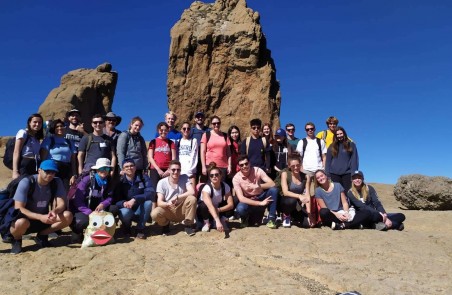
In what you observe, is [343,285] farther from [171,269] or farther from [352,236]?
[352,236]

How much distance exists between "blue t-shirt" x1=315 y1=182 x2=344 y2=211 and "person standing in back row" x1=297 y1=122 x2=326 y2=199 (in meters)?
0.87

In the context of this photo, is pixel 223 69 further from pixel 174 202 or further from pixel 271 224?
pixel 174 202

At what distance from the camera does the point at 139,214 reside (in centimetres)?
667

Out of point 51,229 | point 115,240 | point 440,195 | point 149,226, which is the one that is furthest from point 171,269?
point 440,195

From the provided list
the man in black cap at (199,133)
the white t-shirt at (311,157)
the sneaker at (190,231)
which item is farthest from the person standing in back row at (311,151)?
the sneaker at (190,231)

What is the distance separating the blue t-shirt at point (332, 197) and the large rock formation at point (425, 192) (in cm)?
788

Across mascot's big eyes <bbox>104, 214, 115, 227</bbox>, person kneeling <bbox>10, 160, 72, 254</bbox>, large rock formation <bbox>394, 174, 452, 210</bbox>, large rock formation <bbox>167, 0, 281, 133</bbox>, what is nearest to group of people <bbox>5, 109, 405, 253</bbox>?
person kneeling <bbox>10, 160, 72, 254</bbox>

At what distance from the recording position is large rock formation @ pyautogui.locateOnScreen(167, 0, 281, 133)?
19.2 m

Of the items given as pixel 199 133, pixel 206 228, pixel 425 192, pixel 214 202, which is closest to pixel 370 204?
pixel 214 202

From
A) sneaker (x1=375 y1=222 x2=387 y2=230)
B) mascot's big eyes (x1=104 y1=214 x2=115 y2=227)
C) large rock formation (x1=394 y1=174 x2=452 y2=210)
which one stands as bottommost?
mascot's big eyes (x1=104 y1=214 x2=115 y2=227)

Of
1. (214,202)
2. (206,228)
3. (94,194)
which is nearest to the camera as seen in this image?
(94,194)

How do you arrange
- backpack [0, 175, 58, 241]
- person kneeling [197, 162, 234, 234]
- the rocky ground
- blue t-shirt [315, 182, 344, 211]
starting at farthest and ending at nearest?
blue t-shirt [315, 182, 344, 211] → person kneeling [197, 162, 234, 234] → backpack [0, 175, 58, 241] → the rocky ground

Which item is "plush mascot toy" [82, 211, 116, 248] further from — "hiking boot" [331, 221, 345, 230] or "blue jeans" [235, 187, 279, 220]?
"hiking boot" [331, 221, 345, 230]

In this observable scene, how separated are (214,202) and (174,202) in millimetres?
711
